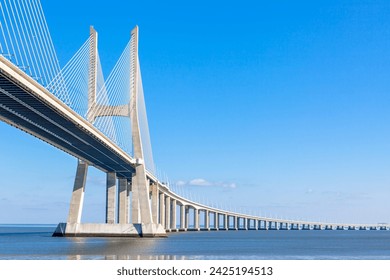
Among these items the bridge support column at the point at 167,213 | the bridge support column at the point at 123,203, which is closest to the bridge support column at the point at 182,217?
the bridge support column at the point at 167,213

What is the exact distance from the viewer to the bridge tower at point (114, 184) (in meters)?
65.9

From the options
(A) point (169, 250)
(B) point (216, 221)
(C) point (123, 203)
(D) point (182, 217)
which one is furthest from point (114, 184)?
(B) point (216, 221)

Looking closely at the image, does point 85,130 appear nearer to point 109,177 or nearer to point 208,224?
point 109,177

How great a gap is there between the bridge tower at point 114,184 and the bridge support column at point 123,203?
4335mm

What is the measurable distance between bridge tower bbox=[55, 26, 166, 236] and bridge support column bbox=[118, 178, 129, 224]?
4.34m

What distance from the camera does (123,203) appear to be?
272 feet

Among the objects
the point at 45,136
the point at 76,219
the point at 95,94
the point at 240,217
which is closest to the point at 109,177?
the point at 76,219

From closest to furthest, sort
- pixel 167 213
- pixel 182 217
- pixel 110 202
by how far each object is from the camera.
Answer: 1. pixel 110 202
2. pixel 167 213
3. pixel 182 217

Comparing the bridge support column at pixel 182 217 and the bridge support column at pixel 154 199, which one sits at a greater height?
the bridge support column at pixel 182 217

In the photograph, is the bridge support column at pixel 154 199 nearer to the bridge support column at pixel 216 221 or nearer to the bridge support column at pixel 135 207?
the bridge support column at pixel 135 207

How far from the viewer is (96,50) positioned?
217 ft

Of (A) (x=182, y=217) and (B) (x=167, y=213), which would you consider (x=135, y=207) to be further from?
(A) (x=182, y=217)

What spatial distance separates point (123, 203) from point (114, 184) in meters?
6.17
